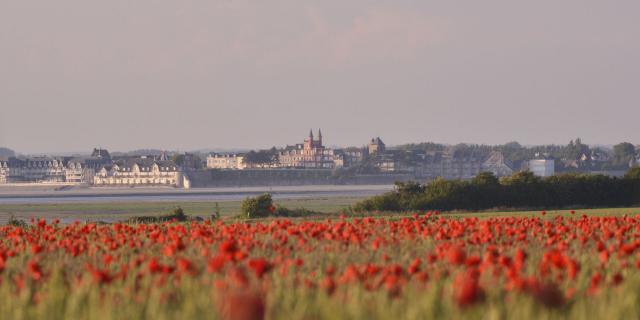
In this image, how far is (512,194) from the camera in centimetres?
5175

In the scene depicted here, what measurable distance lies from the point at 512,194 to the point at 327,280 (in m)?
42.7

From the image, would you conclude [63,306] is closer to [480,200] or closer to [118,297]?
[118,297]

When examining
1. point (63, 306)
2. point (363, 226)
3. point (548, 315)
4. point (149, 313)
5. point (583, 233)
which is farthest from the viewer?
point (363, 226)

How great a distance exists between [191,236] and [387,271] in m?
6.41

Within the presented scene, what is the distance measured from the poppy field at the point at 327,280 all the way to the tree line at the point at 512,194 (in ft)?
113

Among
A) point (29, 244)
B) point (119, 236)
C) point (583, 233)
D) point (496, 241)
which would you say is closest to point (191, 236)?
point (119, 236)

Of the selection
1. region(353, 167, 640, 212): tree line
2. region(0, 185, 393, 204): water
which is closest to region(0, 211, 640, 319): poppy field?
region(353, 167, 640, 212): tree line

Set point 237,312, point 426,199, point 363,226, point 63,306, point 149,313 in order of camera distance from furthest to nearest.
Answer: point 426,199, point 363,226, point 63,306, point 149,313, point 237,312

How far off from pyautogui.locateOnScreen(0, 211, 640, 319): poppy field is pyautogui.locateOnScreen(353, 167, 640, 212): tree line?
3429cm

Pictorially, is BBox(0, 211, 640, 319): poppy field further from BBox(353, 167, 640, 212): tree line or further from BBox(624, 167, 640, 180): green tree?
BBox(624, 167, 640, 180): green tree

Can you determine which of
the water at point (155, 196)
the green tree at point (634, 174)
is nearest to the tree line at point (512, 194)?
the green tree at point (634, 174)

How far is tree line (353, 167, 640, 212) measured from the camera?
165ft

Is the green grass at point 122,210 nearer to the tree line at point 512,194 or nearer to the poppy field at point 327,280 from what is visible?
the tree line at point 512,194

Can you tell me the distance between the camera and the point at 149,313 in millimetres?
9398
